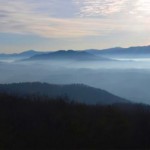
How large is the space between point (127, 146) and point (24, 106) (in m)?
3.54

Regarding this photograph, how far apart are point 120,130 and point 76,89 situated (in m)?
55.7

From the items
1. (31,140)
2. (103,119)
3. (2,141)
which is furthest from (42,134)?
(103,119)

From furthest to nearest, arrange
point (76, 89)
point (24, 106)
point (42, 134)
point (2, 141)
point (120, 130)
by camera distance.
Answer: point (76, 89)
point (24, 106)
point (120, 130)
point (42, 134)
point (2, 141)

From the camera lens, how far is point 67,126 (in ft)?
38.6

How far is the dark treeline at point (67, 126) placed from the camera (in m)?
11.0

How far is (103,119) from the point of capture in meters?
12.5

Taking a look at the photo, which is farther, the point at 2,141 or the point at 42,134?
the point at 42,134

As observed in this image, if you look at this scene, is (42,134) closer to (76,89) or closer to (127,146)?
(127,146)

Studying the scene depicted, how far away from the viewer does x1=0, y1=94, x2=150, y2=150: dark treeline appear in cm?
1103

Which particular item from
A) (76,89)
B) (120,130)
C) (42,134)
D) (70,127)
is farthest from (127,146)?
(76,89)

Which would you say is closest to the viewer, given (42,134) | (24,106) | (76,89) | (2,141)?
(2,141)

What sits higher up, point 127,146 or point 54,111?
point 54,111

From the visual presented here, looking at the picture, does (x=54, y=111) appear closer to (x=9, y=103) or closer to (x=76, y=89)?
(x=9, y=103)

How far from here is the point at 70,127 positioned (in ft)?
38.4
